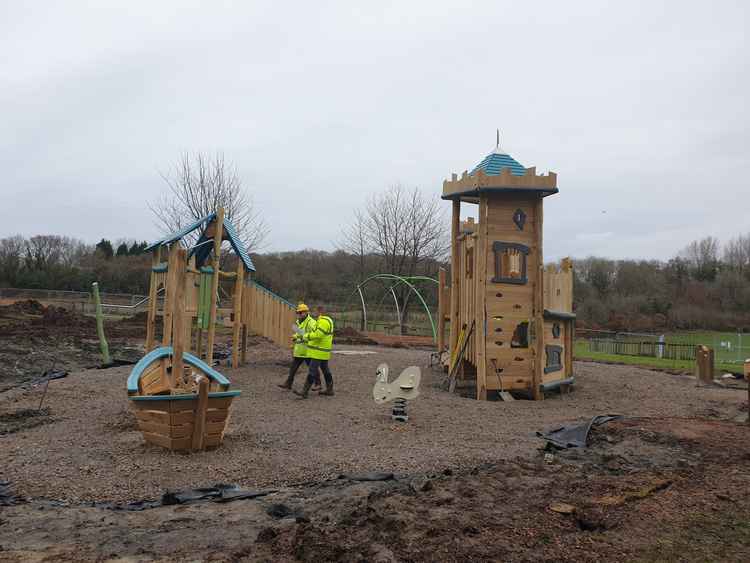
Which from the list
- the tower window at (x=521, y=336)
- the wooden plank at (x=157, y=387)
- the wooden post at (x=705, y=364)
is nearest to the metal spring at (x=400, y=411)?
→ the wooden plank at (x=157, y=387)

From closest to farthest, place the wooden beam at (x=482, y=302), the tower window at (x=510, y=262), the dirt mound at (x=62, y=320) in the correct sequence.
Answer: the wooden beam at (x=482, y=302)
the tower window at (x=510, y=262)
the dirt mound at (x=62, y=320)

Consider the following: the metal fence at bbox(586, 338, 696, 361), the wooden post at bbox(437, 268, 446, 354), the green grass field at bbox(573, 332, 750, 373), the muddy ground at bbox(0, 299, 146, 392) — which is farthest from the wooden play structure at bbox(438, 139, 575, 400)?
the metal fence at bbox(586, 338, 696, 361)

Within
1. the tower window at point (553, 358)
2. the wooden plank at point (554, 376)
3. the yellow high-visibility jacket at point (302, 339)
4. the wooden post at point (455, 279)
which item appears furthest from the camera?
the wooden post at point (455, 279)

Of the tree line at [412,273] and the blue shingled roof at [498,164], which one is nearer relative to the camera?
the blue shingled roof at [498,164]

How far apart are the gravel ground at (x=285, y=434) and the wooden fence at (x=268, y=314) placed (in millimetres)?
1505

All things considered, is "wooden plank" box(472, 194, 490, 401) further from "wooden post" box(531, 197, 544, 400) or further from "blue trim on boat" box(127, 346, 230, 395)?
"blue trim on boat" box(127, 346, 230, 395)

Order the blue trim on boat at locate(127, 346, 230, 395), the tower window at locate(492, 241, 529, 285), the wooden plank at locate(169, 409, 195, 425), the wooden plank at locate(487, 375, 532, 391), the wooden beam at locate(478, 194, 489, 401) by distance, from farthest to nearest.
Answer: the tower window at locate(492, 241, 529, 285) < the wooden plank at locate(487, 375, 532, 391) < the wooden beam at locate(478, 194, 489, 401) < the blue trim on boat at locate(127, 346, 230, 395) < the wooden plank at locate(169, 409, 195, 425)

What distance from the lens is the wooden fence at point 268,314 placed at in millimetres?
15289

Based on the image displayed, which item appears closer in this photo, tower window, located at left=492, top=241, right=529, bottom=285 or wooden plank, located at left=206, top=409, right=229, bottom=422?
wooden plank, located at left=206, top=409, right=229, bottom=422

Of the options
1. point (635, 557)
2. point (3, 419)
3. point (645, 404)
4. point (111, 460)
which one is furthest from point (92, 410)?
point (645, 404)

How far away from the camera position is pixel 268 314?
15.8 meters

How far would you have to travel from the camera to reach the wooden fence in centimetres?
1529

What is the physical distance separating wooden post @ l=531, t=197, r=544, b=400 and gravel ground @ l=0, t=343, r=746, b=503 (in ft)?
1.34

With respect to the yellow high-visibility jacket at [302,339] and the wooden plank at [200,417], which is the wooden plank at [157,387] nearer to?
the wooden plank at [200,417]
